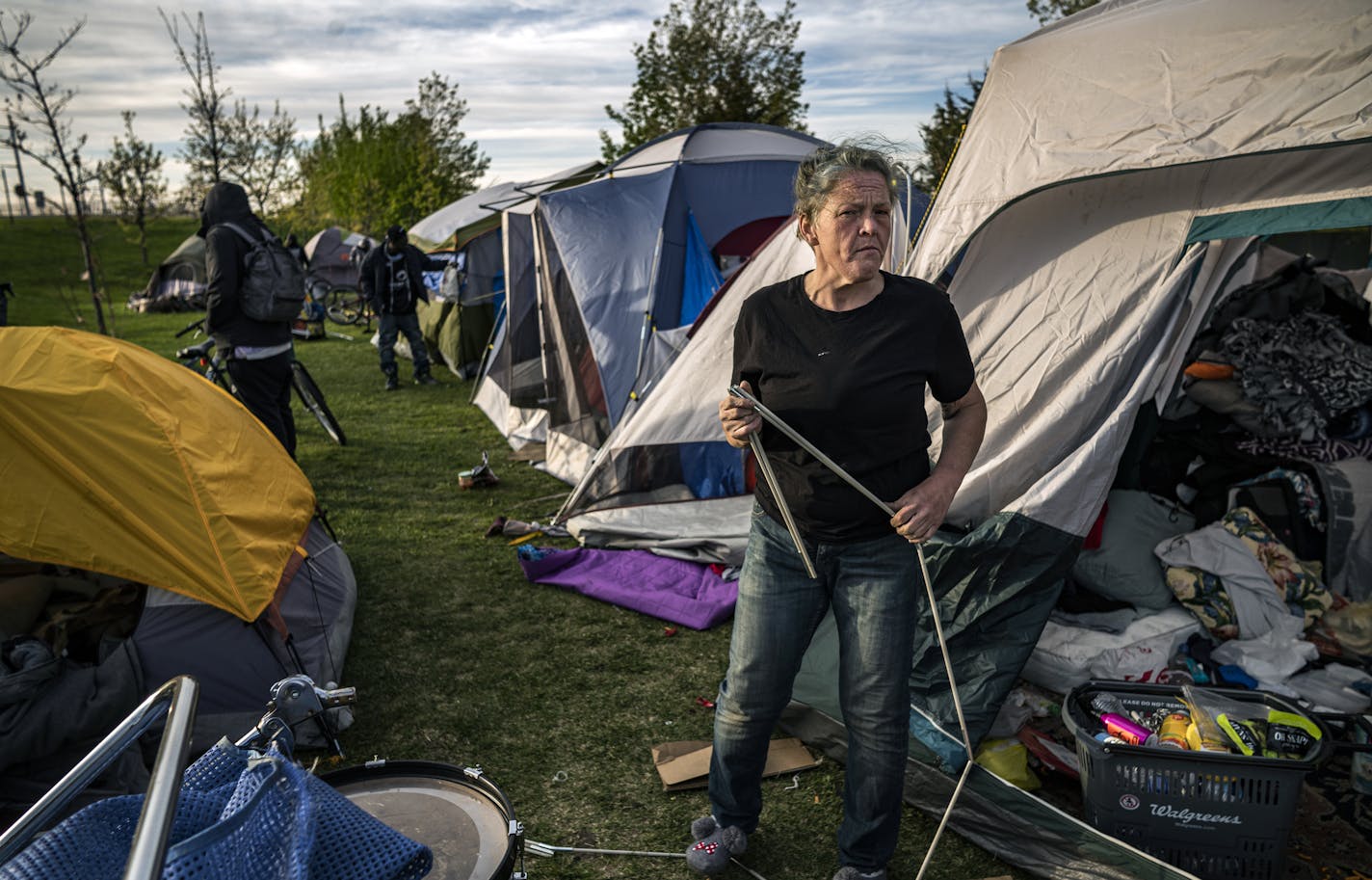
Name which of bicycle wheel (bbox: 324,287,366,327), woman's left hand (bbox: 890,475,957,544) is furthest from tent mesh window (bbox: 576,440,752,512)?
bicycle wheel (bbox: 324,287,366,327)

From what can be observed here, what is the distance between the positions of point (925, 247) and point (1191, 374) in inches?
76.5


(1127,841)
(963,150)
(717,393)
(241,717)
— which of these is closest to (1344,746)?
(1127,841)

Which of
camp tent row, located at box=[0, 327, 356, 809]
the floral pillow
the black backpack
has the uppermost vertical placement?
the black backpack

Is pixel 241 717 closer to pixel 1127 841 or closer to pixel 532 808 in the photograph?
pixel 532 808

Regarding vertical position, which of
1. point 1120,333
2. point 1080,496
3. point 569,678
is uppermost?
point 1120,333

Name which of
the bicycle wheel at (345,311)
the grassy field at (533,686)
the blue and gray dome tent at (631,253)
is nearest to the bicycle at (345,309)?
the bicycle wheel at (345,311)

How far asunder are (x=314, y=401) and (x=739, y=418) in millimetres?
6377

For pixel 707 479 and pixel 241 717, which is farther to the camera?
pixel 707 479

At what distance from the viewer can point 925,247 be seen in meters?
3.68

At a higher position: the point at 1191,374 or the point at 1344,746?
the point at 1191,374

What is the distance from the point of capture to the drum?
1.73 meters

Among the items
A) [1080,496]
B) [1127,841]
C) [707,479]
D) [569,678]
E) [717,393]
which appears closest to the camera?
[1127,841]

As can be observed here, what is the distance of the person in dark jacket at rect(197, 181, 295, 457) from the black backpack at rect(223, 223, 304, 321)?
4 centimetres

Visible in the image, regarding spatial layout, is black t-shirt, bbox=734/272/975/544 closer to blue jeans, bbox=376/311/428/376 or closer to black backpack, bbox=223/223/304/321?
black backpack, bbox=223/223/304/321
